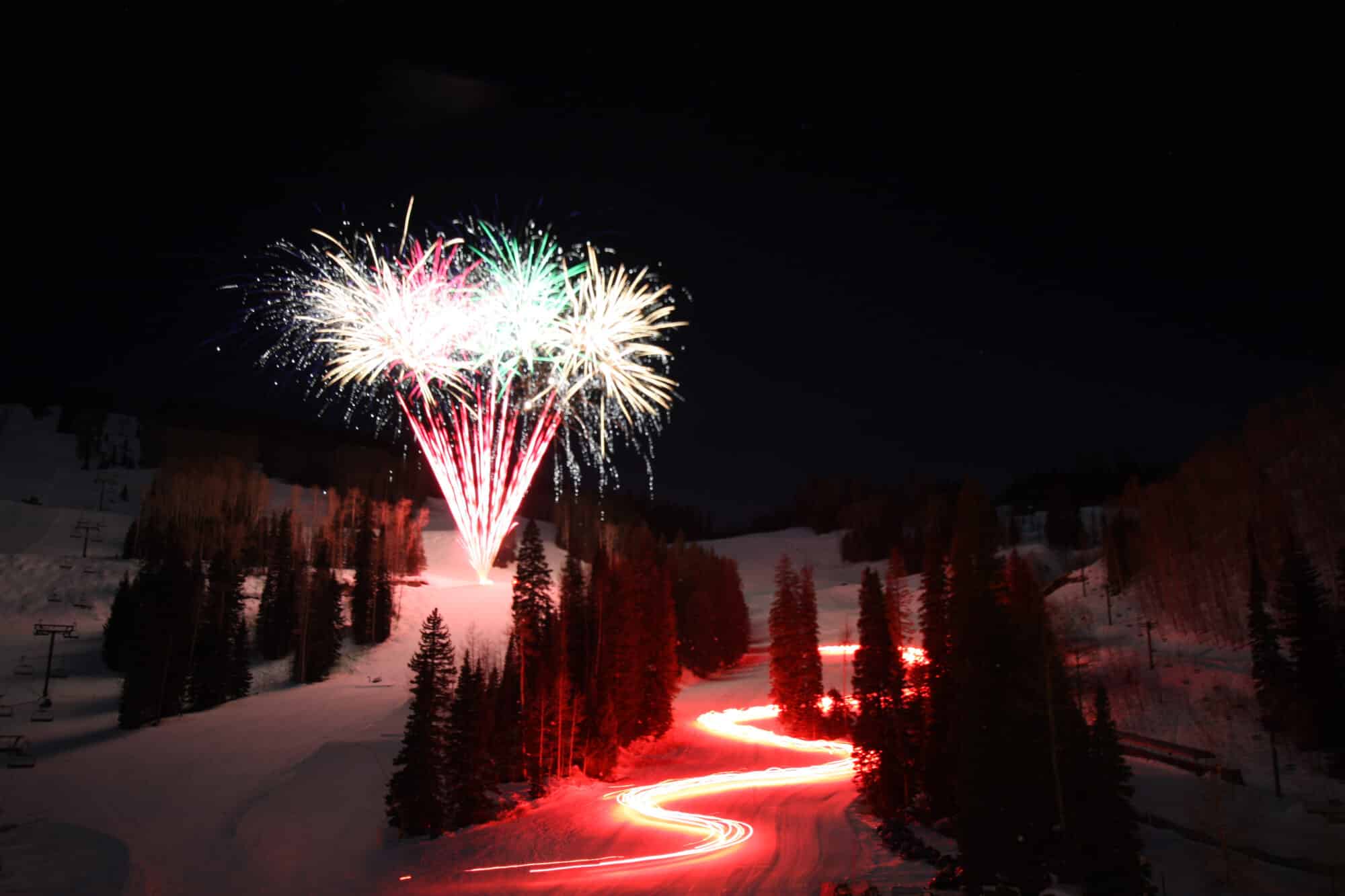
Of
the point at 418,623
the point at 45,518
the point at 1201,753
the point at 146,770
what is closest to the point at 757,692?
the point at 418,623

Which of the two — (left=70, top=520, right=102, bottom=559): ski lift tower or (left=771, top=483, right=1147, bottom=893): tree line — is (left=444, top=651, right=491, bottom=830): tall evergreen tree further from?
(left=70, top=520, right=102, bottom=559): ski lift tower

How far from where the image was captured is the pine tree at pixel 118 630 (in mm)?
55625

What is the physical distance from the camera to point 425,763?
27.5m

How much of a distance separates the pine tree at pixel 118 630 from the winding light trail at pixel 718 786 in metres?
35.8

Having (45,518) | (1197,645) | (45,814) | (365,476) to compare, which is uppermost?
(365,476)

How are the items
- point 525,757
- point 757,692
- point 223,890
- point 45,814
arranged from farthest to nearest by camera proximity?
1. point 757,692
2. point 525,757
3. point 45,814
4. point 223,890

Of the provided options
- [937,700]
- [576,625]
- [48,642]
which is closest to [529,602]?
[576,625]

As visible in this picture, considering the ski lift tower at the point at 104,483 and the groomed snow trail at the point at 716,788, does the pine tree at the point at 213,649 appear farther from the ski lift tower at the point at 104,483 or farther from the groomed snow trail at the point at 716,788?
the ski lift tower at the point at 104,483

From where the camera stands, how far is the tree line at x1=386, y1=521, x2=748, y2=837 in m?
28.5

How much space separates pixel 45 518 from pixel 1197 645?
321 feet

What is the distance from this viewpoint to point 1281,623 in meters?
50.5

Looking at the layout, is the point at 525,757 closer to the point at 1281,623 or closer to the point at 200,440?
the point at 1281,623

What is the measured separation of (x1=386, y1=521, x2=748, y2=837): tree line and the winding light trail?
4.08 meters

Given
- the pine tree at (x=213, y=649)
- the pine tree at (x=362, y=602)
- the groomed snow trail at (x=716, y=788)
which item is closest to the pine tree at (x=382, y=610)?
the pine tree at (x=362, y=602)
